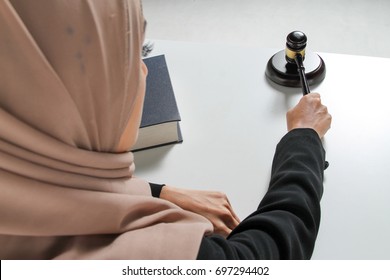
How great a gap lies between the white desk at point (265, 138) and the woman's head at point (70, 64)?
31 centimetres

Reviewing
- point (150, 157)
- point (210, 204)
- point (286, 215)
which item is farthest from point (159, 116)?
point (286, 215)

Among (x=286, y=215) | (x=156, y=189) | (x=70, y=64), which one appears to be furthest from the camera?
(x=156, y=189)

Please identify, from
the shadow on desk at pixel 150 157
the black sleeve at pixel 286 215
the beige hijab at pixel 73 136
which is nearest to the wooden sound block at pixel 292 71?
the black sleeve at pixel 286 215

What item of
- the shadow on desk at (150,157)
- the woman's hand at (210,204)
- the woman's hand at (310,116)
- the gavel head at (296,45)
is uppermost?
the gavel head at (296,45)

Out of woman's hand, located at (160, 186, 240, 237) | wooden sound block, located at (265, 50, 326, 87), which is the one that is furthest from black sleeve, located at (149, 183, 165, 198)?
wooden sound block, located at (265, 50, 326, 87)

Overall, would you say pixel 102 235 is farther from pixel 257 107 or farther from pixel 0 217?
pixel 257 107

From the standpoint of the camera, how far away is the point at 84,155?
504mm

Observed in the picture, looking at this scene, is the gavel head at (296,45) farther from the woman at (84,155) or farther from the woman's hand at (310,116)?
the woman at (84,155)

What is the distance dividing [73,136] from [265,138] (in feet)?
1.43

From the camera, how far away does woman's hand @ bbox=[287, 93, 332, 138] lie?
0.79 metres

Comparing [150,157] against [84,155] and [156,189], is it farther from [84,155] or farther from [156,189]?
[84,155]

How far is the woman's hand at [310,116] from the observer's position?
31.0 inches

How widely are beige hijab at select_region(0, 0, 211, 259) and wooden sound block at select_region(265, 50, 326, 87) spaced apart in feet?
1.44

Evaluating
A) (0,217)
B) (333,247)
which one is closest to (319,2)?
(333,247)
